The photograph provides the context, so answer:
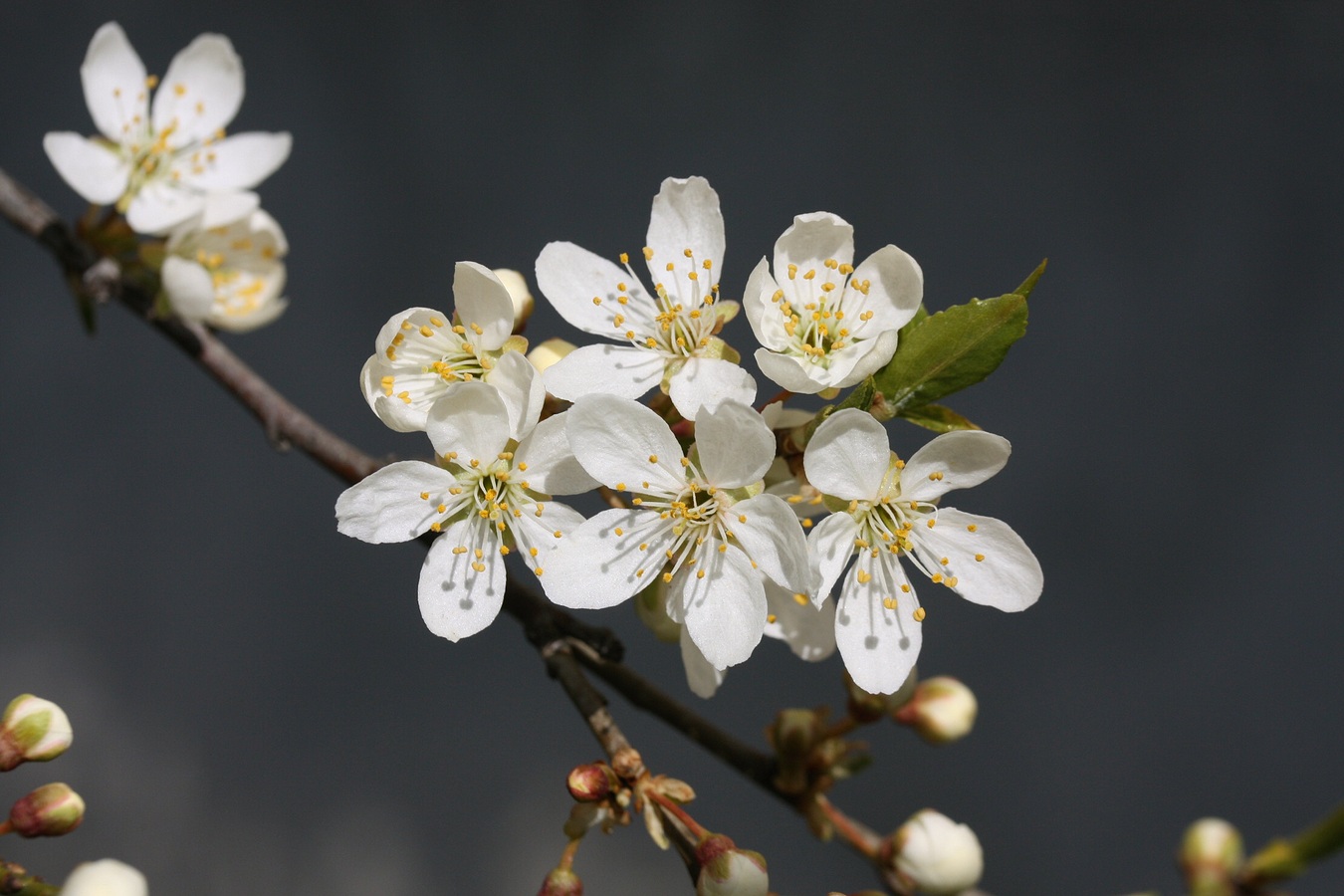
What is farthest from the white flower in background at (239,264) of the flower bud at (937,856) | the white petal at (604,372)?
the flower bud at (937,856)

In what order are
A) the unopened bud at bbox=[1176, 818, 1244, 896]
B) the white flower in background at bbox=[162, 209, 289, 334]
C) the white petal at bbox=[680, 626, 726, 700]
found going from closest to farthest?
the unopened bud at bbox=[1176, 818, 1244, 896] → the white petal at bbox=[680, 626, 726, 700] → the white flower in background at bbox=[162, 209, 289, 334]

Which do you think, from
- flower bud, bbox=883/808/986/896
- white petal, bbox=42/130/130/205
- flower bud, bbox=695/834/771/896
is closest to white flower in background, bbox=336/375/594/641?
flower bud, bbox=695/834/771/896

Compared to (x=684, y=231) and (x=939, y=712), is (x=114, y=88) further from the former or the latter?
(x=939, y=712)

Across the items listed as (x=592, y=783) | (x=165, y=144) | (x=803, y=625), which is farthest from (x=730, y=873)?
(x=165, y=144)

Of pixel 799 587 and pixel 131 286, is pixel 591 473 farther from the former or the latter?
pixel 131 286

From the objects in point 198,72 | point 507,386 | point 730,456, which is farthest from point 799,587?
point 198,72

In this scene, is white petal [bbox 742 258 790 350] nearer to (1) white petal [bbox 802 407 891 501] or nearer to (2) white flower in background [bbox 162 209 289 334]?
(1) white petal [bbox 802 407 891 501]

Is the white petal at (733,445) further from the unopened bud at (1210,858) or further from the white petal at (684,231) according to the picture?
the unopened bud at (1210,858)
